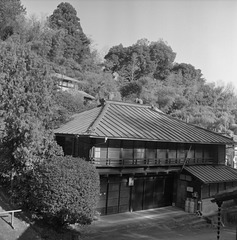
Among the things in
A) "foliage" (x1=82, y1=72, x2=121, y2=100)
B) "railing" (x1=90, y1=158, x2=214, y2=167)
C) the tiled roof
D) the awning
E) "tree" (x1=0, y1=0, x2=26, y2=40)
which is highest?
"tree" (x1=0, y1=0, x2=26, y2=40)

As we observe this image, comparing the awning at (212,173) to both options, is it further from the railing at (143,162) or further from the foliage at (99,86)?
the foliage at (99,86)

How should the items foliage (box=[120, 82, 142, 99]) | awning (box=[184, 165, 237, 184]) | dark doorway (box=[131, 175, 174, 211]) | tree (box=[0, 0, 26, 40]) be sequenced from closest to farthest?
dark doorway (box=[131, 175, 174, 211]) → awning (box=[184, 165, 237, 184]) → tree (box=[0, 0, 26, 40]) → foliage (box=[120, 82, 142, 99])

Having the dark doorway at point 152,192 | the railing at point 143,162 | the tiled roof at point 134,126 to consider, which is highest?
the tiled roof at point 134,126

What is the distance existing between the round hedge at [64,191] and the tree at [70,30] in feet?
134

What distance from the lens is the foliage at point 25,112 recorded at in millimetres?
14906

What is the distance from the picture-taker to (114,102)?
2553 cm

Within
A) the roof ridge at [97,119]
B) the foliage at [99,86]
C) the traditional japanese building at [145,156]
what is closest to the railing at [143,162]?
the traditional japanese building at [145,156]

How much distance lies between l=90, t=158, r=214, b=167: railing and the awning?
57 centimetres

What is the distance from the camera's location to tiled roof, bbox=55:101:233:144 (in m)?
20.3

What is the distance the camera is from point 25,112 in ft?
49.9

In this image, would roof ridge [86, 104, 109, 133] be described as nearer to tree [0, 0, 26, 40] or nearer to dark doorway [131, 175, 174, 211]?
dark doorway [131, 175, 174, 211]

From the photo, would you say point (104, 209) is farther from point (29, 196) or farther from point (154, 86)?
point (154, 86)

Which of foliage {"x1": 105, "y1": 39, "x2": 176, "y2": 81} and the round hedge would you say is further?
foliage {"x1": 105, "y1": 39, "x2": 176, "y2": 81}

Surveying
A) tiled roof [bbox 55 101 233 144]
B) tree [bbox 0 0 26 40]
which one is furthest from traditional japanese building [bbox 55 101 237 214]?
tree [bbox 0 0 26 40]
